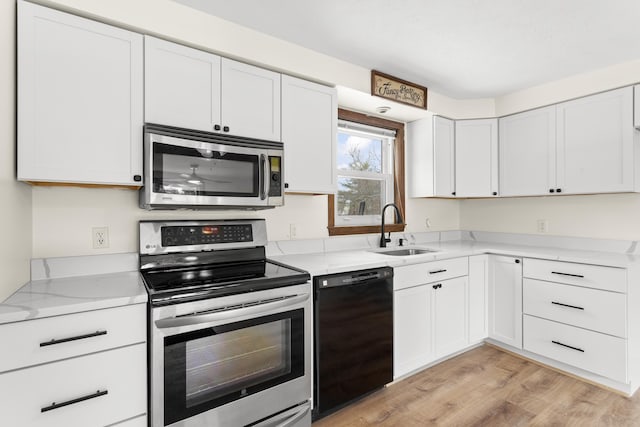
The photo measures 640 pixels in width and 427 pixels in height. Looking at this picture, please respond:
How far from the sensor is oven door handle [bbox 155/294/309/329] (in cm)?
142

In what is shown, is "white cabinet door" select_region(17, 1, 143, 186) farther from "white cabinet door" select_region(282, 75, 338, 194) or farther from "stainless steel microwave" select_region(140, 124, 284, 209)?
"white cabinet door" select_region(282, 75, 338, 194)

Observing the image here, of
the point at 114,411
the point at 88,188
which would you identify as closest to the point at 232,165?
the point at 88,188

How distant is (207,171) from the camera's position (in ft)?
6.13

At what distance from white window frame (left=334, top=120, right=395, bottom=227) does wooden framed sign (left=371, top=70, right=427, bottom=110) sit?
1.42 ft

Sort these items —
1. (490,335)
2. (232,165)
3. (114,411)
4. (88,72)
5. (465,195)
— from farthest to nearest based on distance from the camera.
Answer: (465,195) < (490,335) < (232,165) < (88,72) < (114,411)

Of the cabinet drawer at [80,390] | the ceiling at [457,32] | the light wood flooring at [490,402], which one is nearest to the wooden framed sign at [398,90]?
the ceiling at [457,32]

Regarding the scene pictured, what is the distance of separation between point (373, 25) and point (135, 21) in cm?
133

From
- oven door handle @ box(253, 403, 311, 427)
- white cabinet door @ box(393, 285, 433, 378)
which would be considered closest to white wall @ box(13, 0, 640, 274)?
white cabinet door @ box(393, 285, 433, 378)

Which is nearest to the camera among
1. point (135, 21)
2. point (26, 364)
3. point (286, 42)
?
point (26, 364)

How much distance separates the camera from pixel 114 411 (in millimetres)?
1339

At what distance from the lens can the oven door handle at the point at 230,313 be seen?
142 centimetres

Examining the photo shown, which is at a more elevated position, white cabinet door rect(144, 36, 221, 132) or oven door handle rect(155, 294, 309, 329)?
white cabinet door rect(144, 36, 221, 132)

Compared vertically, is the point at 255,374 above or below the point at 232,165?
below

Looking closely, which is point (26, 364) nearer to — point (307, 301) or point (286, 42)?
point (307, 301)
